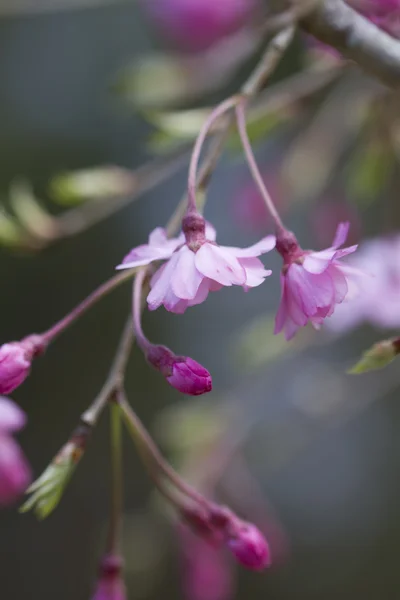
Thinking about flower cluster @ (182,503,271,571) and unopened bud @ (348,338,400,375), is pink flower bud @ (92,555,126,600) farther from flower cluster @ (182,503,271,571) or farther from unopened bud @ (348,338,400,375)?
unopened bud @ (348,338,400,375)

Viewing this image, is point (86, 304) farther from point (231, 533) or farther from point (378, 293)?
point (378, 293)

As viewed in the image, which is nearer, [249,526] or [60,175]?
[249,526]

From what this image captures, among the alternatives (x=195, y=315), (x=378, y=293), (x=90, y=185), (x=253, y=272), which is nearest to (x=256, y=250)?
(x=253, y=272)

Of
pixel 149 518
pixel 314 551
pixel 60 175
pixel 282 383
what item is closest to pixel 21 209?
pixel 60 175

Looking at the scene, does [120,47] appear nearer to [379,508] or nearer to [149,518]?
[379,508]

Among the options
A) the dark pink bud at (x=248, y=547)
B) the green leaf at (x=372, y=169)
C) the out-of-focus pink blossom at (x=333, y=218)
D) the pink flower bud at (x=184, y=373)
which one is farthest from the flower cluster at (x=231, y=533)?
the out-of-focus pink blossom at (x=333, y=218)
